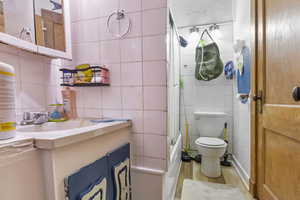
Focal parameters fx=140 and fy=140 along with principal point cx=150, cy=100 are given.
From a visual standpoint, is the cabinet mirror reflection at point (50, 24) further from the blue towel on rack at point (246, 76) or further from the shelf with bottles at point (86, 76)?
the blue towel on rack at point (246, 76)

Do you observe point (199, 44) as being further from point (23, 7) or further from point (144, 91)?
point (23, 7)

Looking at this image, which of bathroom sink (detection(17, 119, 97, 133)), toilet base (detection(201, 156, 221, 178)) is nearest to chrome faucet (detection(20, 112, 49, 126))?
bathroom sink (detection(17, 119, 97, 133))

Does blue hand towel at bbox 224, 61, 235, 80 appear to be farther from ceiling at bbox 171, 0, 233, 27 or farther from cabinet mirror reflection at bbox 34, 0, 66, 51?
cabinet mirror reflection at bbox 34, 0, 66, 51

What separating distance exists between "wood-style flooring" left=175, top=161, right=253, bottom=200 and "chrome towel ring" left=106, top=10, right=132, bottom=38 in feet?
5.21

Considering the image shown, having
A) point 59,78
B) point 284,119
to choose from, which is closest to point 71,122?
point 59,78

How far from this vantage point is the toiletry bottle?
112 centimetres

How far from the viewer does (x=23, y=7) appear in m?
0.88

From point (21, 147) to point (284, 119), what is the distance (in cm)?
139

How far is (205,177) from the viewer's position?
1724 mm

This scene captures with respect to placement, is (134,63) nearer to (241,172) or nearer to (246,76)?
(246,76)

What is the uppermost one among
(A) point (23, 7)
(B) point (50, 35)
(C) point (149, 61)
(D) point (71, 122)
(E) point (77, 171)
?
(A) point (23, 7)

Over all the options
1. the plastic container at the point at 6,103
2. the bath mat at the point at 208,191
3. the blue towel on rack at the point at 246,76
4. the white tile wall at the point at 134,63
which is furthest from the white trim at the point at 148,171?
the blue towel on rack at the point at 246,76

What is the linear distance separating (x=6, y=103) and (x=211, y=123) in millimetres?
2134

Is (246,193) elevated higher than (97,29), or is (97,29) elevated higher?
(97,29)
